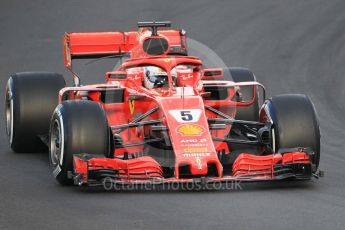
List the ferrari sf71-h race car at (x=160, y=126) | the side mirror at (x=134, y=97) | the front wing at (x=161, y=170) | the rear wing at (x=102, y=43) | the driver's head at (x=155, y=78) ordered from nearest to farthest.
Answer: the front wing at (x=161, y=170), the ferrari sf71-h race car at (x=160, y=126), the side mirror at (x=134, y=97), the driver's head at (x=155, y=78), the rear wing at (x=102, y=43)

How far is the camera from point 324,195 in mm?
13031

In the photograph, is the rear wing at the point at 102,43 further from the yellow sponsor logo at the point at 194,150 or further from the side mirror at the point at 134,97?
the yellow sponsor logo at the point at 194,150

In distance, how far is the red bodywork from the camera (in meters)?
13.1

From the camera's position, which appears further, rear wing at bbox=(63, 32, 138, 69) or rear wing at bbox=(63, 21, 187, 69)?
rear wing at bbox=(63, 32, 138, 69)

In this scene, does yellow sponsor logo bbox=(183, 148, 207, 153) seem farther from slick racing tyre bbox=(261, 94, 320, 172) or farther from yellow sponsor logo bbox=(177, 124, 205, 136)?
slick racing tyre bbox=(261, 94, 320, 172)

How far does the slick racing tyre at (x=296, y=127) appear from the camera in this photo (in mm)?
14055

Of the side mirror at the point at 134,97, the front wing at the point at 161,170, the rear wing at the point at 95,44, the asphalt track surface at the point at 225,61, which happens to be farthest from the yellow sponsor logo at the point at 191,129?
the rear wing at the point at 95,44

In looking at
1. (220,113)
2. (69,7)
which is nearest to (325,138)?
(220,113)

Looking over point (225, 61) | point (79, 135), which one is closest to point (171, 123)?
point (79, 135)


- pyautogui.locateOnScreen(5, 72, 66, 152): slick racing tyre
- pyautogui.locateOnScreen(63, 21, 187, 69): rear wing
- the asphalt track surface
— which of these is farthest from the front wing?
pyautogui.locateOnScreen(63, 21, 187, 69): rear wing

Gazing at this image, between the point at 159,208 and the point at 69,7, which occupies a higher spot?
the point at 69,7

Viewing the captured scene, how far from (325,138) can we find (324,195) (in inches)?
198

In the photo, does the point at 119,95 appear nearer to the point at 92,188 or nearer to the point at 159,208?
the point at 92,188

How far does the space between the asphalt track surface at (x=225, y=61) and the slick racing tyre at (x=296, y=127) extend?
1.77ft
